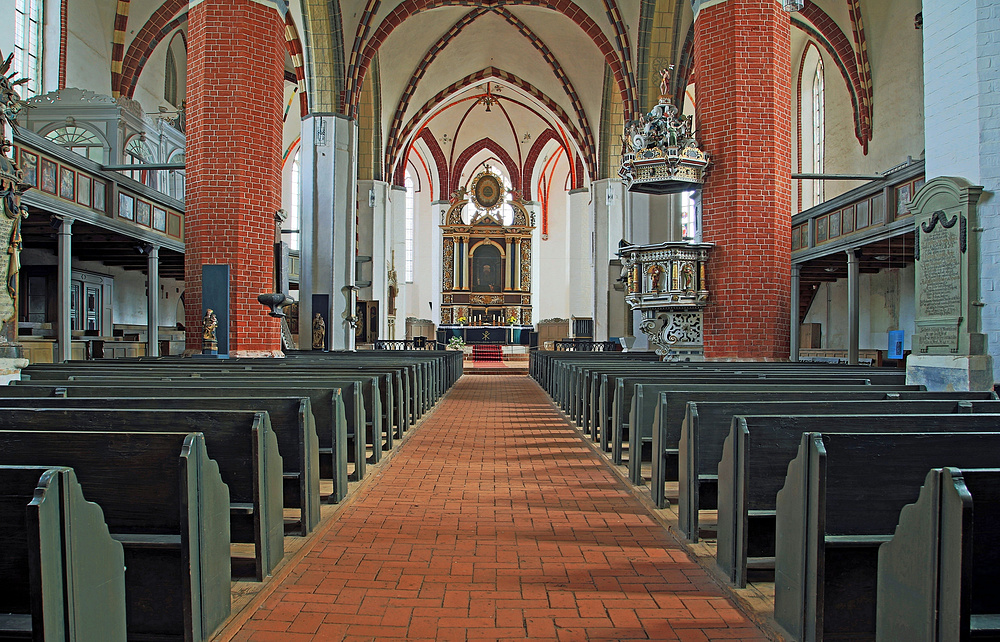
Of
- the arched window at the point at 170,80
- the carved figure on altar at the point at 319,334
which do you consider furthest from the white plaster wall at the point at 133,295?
the arched window at the point at 170,80

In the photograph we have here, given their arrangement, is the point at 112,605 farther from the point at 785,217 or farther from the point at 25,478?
the point at 785,217

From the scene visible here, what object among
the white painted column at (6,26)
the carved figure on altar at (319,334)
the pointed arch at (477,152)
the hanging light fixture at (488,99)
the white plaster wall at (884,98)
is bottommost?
the carved figure on altar at (319,334)

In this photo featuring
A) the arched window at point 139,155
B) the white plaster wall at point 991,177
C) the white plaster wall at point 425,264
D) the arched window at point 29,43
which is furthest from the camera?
the white plaster wall at point 425,264

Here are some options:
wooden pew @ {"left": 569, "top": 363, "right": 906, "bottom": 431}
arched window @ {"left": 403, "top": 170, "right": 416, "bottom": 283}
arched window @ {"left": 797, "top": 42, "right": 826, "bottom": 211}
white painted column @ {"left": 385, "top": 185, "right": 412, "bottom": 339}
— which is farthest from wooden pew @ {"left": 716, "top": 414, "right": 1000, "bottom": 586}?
arched window @ {"left": 403, "top": 170, "right": 416, "bottom": 283}

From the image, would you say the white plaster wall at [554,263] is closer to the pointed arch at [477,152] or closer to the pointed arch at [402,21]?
the pointed arch at [477,152]

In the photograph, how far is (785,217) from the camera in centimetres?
1219

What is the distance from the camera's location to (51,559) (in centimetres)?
187

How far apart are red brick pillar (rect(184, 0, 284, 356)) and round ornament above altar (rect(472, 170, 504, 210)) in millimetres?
23590

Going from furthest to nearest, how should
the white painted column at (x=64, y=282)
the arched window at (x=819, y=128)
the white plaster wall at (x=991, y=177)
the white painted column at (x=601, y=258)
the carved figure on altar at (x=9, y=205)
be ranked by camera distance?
the white painted column at (x=601, y=258), the arched window at (x=819, y=128), the white painted column at (x=64, y=282), the carved figure on altar at (x=9, y=205), the white plaster wall at (x=991, y=177)

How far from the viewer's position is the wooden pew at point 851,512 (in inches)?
94.0

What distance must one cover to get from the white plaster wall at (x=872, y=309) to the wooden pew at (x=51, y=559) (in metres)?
15.3

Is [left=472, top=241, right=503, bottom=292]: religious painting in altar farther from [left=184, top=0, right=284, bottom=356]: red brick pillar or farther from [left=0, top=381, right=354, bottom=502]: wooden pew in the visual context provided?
[left=0, top=381, right=354, bottom=502]: wooden pew

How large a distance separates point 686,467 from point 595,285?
2173cm

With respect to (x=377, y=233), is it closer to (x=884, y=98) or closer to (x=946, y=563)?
(x=884, y=98)
